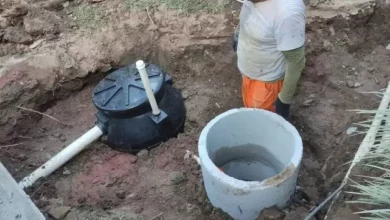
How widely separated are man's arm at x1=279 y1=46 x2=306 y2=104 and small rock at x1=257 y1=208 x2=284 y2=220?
61 cm

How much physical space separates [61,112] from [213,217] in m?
1.40

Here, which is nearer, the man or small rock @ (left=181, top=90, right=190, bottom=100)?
the man

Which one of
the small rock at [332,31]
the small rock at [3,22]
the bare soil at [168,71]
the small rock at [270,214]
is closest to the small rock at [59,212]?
the bare soil at [168,71]

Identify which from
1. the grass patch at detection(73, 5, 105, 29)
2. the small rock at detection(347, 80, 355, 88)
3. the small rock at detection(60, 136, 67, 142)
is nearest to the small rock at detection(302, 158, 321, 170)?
the small rock at detection(347, 80, 355, 88)

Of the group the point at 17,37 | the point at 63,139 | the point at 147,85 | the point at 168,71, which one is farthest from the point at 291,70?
the point at 17,37

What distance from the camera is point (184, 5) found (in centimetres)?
380

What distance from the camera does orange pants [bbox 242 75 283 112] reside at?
9.89ft

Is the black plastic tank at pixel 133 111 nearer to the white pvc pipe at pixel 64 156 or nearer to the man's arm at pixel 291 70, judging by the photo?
the white pvc pipe at pixel 64 156

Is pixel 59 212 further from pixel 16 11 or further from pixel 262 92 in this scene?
pixel 16 11

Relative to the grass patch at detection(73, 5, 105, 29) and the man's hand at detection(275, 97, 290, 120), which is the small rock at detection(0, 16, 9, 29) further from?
the man's hand at detection(275, 97, 290, 120)

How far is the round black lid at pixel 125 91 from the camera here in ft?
10.5

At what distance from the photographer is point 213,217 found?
2928 mm

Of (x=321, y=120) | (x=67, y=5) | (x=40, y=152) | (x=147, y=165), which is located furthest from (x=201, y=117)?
(x=67, y=5)

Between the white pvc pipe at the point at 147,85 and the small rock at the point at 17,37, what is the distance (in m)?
1.19
